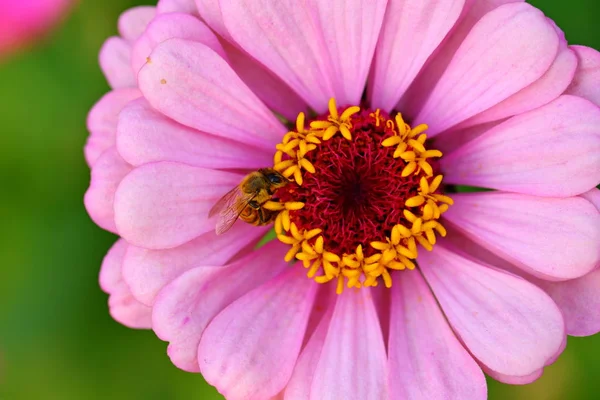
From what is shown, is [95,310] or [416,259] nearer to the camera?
[416,259]

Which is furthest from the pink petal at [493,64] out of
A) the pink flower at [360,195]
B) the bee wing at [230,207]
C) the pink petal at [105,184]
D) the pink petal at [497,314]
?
the pink petal at [105,184]

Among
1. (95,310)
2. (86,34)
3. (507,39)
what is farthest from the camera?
(86,34)

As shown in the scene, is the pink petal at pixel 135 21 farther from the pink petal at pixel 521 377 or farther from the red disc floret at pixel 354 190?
the pink petal at pixel 521 377

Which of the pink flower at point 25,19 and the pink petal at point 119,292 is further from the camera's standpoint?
the pink flower at point 25,19

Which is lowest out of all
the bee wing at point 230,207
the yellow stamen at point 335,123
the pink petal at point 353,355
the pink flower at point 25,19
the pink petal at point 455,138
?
the pink petal at point 353,355

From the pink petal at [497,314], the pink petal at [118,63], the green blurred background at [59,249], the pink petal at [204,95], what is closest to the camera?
the pink petal at [497,314]

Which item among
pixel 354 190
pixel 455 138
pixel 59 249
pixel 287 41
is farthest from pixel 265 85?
pixel 59 249

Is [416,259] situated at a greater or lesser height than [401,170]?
lesser

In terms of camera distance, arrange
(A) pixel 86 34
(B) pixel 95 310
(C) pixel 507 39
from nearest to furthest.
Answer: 1. (C) pixel 507 39
2. (B) pixel 95 310
3. (A) pixel 86 34

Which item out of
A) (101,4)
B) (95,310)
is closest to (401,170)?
(95,310)

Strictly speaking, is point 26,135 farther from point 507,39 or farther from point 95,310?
point 507,39
